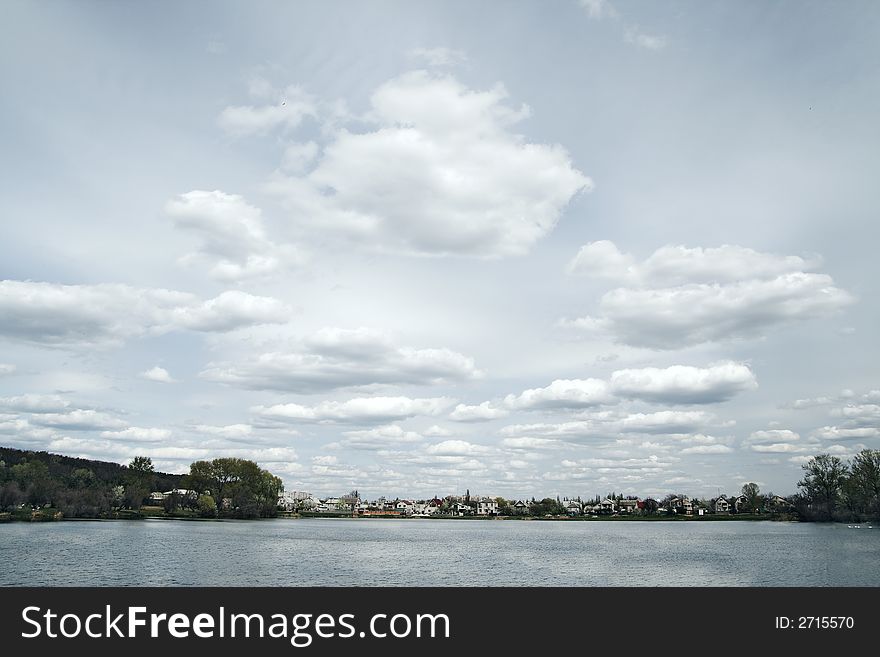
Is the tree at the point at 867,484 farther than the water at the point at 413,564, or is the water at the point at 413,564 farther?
the tree at the point at 867,484

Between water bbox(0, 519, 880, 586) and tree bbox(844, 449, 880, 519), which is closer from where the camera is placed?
water bbox(0, 519, 880, 586)

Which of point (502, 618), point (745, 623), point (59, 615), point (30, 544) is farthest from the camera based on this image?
point (30, 544)

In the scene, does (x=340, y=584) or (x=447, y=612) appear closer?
(x=447, y=612)

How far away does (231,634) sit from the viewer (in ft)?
105

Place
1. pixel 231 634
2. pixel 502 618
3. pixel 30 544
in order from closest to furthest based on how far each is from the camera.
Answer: pixel 231 634 < pixel 502 618 < pixel 30 544

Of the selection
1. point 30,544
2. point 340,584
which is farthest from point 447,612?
point 30,544

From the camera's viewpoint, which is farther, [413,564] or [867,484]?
[867,484]

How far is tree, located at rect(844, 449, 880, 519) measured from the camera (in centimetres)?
19188

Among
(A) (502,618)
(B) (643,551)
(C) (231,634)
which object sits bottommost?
(B) (643,551)

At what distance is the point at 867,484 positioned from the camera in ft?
632

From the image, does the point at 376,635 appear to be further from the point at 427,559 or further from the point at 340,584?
the point at 427,559

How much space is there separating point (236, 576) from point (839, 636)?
55035 millimetres

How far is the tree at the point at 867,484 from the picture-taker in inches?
7554

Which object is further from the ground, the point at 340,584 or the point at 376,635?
the point at 376,635
